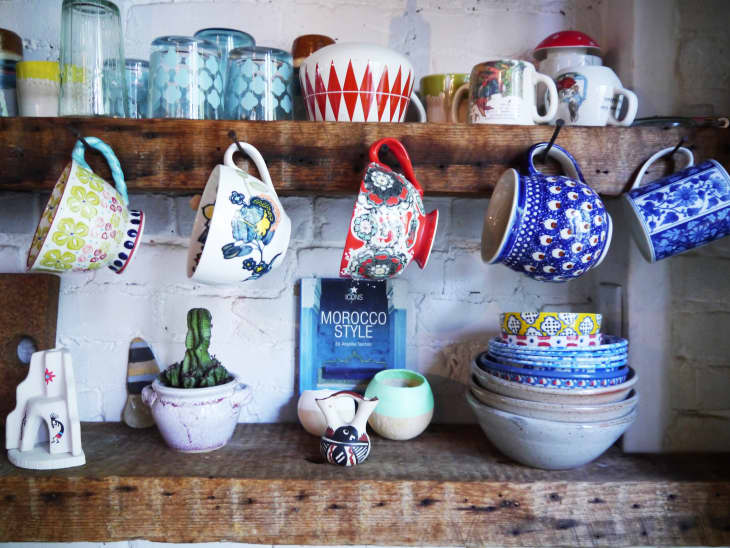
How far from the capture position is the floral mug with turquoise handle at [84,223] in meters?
0.77

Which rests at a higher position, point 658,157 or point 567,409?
point 658,157

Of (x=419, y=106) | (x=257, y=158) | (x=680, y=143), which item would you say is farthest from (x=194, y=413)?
(x=680, y=143)

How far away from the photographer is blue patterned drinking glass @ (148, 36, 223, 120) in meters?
0.90

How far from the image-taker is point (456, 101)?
38.1 inches

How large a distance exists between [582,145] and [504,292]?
0.33m

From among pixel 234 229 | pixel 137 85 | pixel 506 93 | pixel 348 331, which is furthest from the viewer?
pixel 348 331

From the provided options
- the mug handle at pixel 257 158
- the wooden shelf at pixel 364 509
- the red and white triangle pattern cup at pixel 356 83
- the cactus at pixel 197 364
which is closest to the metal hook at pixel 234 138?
the mug handle at pixel 257 158

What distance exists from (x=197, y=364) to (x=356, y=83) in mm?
531

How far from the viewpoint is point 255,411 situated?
110cm

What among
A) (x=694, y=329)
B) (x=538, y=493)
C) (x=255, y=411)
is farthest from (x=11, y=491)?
(x=694, y=329)

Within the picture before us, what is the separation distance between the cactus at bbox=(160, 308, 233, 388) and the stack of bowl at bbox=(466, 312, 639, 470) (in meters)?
0.45

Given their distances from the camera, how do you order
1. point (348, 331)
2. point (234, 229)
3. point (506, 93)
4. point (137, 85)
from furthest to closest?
point (348, 331) → point (137, 85) → point (506, 93) → point (234, 229)

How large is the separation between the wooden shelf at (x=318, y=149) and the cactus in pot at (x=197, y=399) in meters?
0.27

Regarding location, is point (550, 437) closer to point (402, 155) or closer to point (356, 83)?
point (402, 155)
